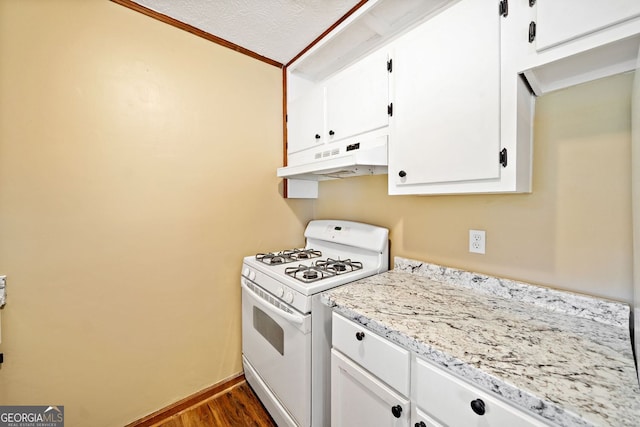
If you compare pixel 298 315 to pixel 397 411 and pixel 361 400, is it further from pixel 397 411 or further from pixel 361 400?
pixel 397 411

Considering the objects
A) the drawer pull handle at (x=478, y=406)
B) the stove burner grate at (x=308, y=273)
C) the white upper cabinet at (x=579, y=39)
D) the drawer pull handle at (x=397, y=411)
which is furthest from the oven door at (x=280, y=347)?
the white upper cabinet at (x=579, y=39)

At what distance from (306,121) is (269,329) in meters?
1.43

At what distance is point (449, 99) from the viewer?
106cm

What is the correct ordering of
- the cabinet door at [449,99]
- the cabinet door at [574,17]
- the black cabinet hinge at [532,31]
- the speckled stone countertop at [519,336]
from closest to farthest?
the speckled stone countertop at [519,336] → the cabinet door at [574,17] → the black cabinet hinge at [532,31] → the cabinet door at [449,99]

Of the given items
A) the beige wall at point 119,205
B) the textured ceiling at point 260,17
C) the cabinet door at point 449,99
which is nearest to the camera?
the cabinet door at point 449,99

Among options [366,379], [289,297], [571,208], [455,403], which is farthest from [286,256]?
[571,208]

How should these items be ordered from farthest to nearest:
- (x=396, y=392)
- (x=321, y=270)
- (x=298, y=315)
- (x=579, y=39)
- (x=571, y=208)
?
1. (x=321, y=270)
2. (x=298, y=315)
3. (x=571, y=208)
4. (x=396, y=392)
5. (x=579, y=39)

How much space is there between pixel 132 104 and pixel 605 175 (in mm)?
2250

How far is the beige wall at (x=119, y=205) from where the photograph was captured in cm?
120

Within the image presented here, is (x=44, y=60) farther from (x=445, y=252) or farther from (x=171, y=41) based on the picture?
(x=445, y=252)

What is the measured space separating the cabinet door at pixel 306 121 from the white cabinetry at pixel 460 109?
59cm

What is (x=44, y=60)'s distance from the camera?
122cm

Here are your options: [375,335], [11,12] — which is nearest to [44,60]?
[11,12]

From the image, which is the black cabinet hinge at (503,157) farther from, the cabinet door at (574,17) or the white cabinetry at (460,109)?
the cabinet door at (574,17)
